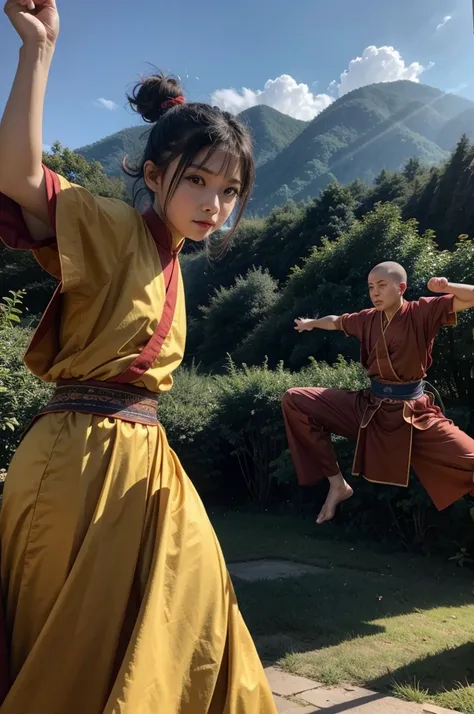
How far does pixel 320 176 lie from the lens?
125 m

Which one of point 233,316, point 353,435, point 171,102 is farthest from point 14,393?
point 233,316

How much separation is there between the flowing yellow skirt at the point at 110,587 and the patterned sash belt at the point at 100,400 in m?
0.02

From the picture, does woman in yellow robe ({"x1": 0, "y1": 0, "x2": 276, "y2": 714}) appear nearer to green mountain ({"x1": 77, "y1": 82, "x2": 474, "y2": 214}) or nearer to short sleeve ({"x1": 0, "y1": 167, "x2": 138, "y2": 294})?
short sleeve ({"x1": 0, "y1": 167, "x2": 138, "y2": 294})

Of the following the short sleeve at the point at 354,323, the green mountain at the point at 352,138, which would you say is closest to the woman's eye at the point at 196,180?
the short sleeve at the point at 354,323

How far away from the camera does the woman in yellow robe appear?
129 cm

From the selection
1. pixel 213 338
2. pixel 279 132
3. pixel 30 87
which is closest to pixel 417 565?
pixel 30 87

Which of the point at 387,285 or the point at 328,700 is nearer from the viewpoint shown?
the point at 328,700

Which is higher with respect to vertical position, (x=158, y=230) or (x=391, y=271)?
(x=391, y=271)

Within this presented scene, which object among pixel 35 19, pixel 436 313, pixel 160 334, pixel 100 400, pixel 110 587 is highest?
pixel 35 19

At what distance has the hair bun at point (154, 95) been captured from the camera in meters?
1.91

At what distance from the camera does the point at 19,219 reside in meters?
1.34

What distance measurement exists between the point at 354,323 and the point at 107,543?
9.51 ft

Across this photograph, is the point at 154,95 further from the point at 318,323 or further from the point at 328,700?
the point at 328,700

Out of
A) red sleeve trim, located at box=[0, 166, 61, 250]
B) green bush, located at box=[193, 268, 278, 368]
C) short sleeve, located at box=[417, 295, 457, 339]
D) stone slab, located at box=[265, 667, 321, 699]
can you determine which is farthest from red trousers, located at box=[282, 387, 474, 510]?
green bush, located at box=[193, 268, 278, 368]
